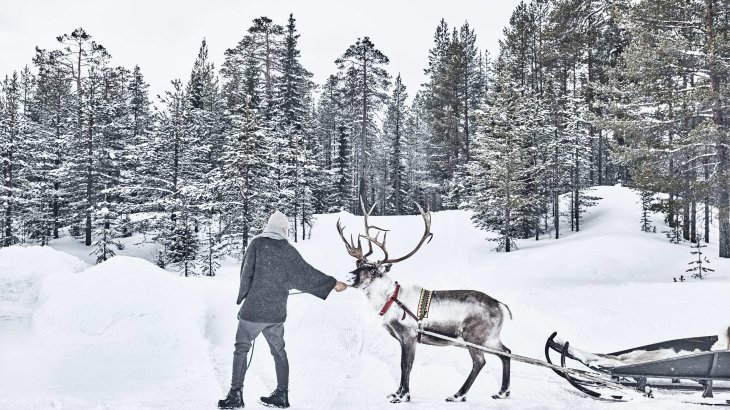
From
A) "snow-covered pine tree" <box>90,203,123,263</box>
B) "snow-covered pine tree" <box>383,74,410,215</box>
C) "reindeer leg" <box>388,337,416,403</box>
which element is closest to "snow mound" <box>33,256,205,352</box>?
"reindeer leg" <box>388,337,416,403</box>

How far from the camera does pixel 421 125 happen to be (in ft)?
196

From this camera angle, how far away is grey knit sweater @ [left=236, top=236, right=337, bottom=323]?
4.82 m

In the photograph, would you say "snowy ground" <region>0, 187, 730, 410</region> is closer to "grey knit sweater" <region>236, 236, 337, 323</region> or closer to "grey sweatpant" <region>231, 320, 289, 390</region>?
"grey sweatpant" <region>231, 320, 289, 390</region>

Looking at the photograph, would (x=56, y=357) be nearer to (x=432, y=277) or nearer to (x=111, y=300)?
(x=111, y=300)

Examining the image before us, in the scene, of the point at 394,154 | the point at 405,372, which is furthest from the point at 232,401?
the point at 394,154

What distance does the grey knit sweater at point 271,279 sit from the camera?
4.82 m

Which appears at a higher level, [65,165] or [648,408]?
[65,165]

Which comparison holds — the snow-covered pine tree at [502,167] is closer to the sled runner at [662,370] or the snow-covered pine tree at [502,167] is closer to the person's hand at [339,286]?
the sled runner at [662,370]

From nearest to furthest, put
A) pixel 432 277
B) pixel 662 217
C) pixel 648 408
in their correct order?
pixel 648 408
pixel 432 277
pixel 662 217

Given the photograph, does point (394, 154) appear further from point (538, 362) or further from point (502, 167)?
point (538, 362)

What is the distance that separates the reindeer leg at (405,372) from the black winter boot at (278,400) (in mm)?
1194

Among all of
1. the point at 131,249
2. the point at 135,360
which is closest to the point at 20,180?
the point at 131,249

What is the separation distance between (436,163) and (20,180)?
33.3 meters

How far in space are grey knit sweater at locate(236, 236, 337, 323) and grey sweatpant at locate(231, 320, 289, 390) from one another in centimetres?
8
